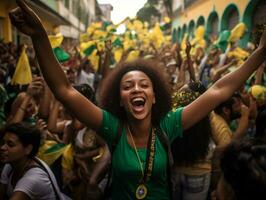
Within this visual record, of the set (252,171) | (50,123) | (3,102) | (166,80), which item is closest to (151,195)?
(166,80)

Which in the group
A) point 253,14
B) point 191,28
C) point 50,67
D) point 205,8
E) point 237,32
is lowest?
point 50,67

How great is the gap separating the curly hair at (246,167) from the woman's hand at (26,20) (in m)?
1.13

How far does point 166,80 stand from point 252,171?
1260 millimetres

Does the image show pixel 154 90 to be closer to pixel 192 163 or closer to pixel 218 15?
pixel 192 163

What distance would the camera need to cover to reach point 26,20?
188 cm

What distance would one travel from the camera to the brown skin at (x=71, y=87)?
1.88 meters

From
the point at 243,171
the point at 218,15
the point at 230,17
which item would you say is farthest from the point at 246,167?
the point at 218,15

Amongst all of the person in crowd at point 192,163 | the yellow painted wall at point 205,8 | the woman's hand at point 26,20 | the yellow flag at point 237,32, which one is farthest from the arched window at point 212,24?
the woman's hand at point 26,20

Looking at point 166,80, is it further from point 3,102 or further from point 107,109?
point 3,102

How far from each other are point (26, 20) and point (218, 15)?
17.4 metres

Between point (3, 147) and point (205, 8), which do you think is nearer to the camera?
point (3, 147)

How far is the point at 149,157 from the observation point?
6.86ft

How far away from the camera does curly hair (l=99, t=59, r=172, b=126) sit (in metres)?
2.35

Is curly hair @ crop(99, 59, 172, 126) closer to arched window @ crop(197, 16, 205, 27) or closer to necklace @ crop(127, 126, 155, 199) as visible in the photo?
necklace @ crop(127, 126, 155, 199)
